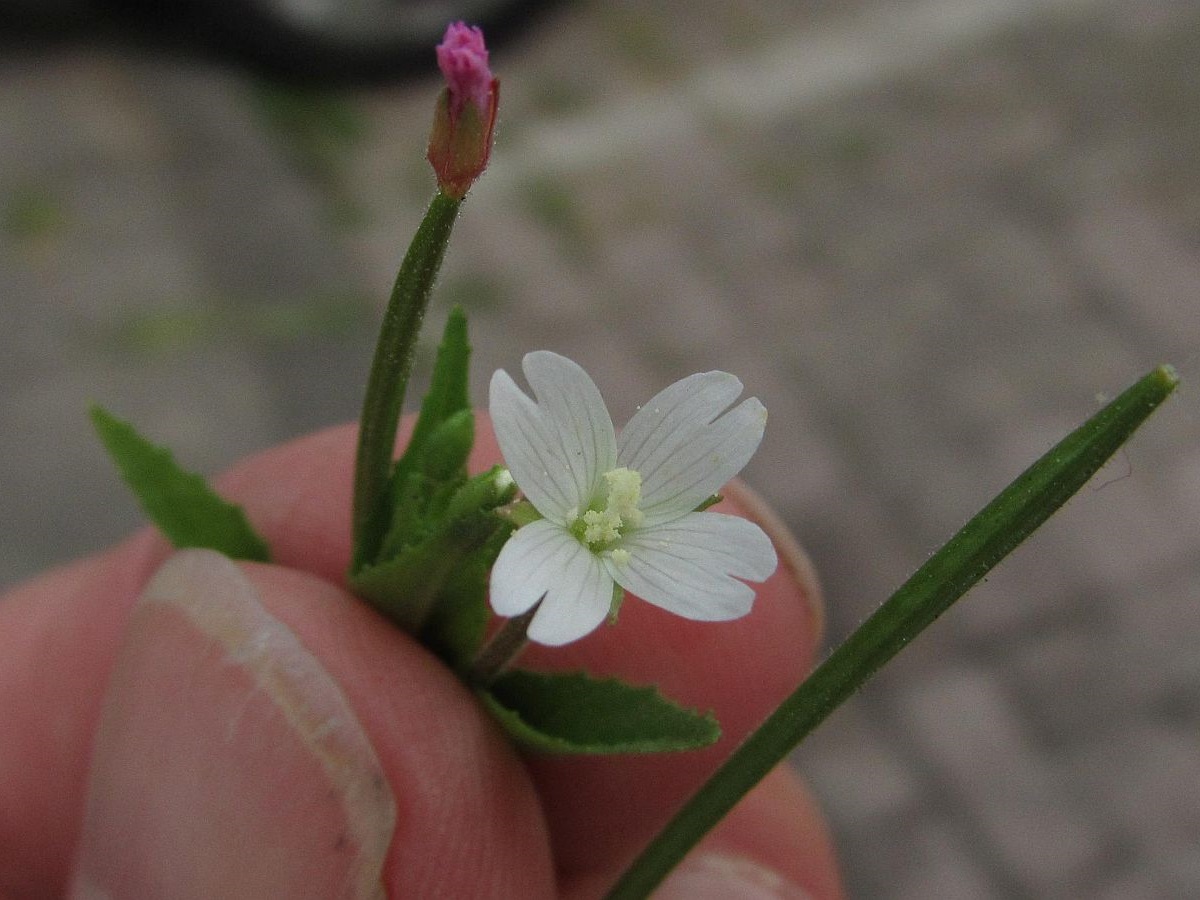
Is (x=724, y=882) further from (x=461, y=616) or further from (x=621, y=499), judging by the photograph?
(x=621, y=499)

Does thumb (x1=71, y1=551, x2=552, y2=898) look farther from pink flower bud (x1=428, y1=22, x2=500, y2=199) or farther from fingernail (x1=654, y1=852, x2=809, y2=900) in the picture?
pink flower bud (x1=428, y1=22, x2=500, y2=199)

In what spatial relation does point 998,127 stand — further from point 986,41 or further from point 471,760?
point 471,760

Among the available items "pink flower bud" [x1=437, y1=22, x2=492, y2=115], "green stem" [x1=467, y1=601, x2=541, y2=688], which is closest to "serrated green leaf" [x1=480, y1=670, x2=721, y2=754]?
"green stem" [x1=467, y1=601, x2=541, y2=688]

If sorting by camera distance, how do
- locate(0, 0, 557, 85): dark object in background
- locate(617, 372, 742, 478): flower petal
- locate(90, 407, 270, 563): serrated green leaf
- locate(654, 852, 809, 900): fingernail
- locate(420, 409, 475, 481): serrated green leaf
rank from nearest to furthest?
1. locate(617, 372, 742, 478): flower petal
2. locate(420, 409, 475, 481): serrated green leaf
3. locate(90, 407, 270, 563): serrated green leaf
4. locate(654, 852, 809, 900): fingernail
5. locate(0, 0, 557, 85): dark object in background

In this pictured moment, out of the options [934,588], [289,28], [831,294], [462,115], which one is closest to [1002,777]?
[831,294]

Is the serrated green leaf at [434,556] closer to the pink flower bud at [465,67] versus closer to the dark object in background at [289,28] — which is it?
the pink flower bud at [465,67]

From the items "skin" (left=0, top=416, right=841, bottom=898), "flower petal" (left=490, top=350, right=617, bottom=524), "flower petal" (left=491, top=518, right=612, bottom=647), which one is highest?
"flower petal" (left=490, top=350, right=617, bottom=524)
